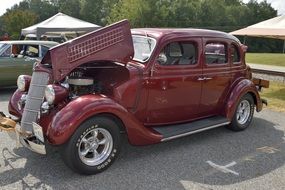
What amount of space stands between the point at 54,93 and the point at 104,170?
1.15m

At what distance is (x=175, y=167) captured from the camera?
4602 mm

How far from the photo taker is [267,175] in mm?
4477

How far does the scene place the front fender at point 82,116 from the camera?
3979 mm

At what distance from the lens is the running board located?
198 inches

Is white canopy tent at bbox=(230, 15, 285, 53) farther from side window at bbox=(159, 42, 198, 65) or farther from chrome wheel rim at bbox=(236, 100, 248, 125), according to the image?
side window at bbox=(159, 42, 198, 65)

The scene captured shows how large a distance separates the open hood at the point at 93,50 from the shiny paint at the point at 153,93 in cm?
1

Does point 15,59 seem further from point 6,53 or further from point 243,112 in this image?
point 243,112

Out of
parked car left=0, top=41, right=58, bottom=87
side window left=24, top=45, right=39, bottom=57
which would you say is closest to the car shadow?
parked car left=0, top=41, right=58, bottom=87

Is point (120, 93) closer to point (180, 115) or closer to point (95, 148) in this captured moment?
point (95, 148)

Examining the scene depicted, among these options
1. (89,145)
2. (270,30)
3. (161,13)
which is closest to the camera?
(89,145)

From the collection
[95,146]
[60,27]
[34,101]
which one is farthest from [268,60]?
[34,101]

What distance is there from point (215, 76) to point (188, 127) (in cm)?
104

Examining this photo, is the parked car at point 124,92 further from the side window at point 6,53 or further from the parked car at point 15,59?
the side window at point 6,53

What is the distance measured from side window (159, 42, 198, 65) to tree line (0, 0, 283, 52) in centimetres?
3845
